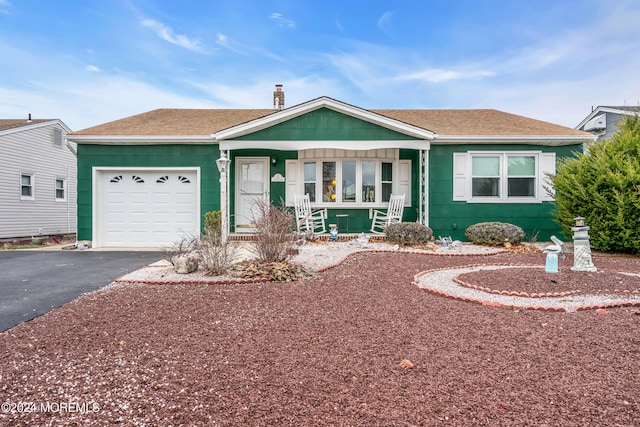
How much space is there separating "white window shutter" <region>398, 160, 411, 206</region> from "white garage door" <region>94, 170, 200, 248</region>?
592cm

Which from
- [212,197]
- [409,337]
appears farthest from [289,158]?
[409,337]

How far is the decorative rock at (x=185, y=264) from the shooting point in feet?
19.3

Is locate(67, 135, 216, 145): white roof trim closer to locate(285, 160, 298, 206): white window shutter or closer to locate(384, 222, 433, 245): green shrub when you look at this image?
locate(285, 160, 298, 206): white window shutter

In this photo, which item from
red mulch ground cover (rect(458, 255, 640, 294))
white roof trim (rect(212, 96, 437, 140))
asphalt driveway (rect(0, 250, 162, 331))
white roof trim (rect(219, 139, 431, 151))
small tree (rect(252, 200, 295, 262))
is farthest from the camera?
white roof trim (rect(219, 139, 431, 151))

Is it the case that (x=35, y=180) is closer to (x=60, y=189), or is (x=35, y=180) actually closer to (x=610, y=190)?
(x=60, y=189)

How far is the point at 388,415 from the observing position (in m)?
1.96

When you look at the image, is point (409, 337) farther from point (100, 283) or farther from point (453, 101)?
point (453, 101)

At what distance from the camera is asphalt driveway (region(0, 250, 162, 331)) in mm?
4277

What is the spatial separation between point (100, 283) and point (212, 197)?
5.03 metres

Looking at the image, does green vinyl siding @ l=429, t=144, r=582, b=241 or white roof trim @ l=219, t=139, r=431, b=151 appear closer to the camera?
white roof trim @ l=219, t=139, r=431, b=151

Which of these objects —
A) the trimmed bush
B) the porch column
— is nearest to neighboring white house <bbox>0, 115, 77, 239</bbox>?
the trimmed bush

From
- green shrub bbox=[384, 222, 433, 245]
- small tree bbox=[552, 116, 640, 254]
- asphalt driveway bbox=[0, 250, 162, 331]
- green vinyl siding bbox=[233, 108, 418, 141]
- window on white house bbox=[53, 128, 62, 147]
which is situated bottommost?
asphalt driveway bbox=[0, 250, 162, 331]

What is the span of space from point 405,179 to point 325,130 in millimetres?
2860

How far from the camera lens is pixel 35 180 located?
50.2 feet
